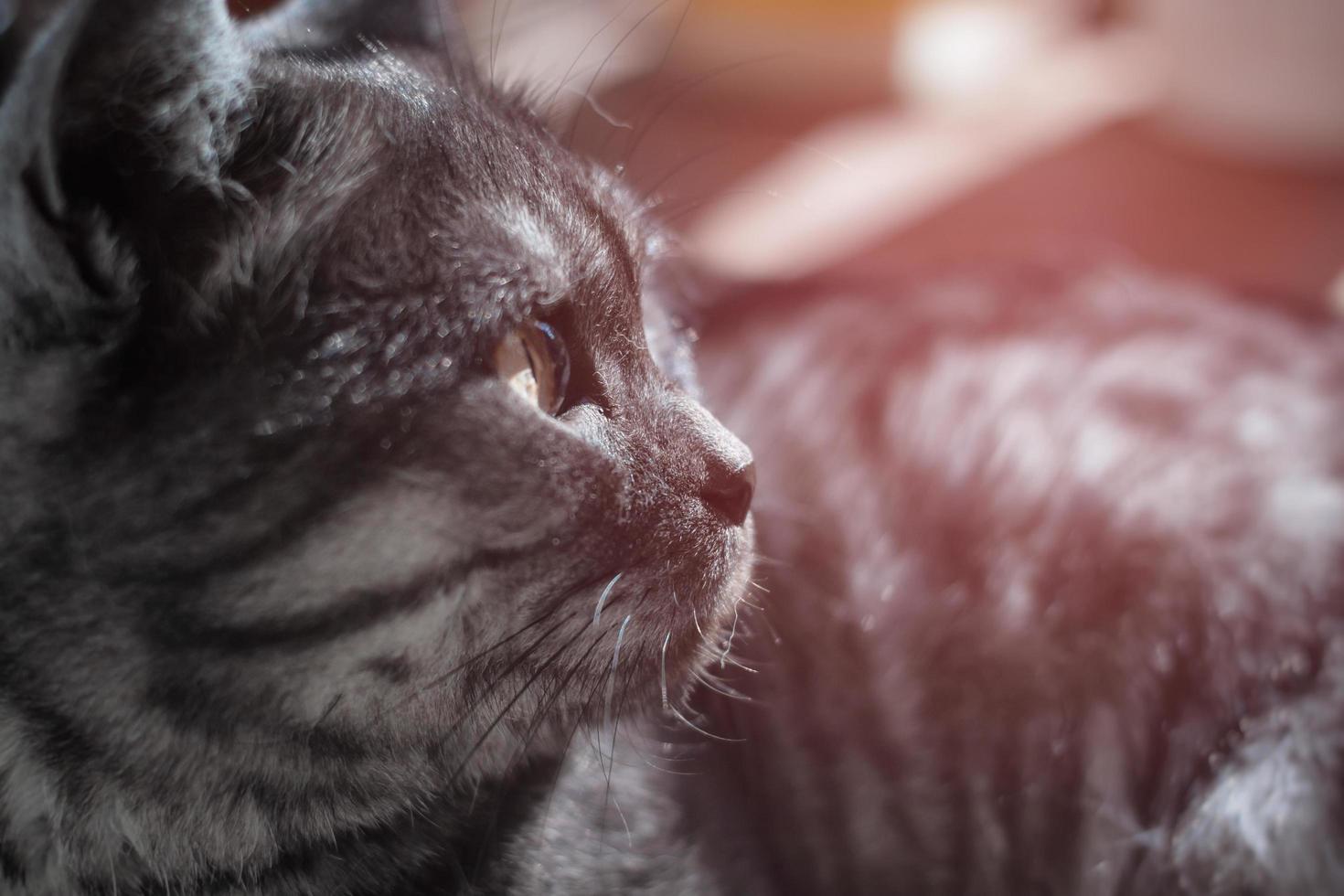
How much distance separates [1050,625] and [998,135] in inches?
62.3

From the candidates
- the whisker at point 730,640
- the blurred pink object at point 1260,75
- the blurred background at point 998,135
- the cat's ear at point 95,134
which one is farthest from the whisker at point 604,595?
the blurred pink object at point 1260,75

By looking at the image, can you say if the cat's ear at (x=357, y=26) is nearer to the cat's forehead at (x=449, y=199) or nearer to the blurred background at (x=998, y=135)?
the cat's forehead at (x=449, y=199)

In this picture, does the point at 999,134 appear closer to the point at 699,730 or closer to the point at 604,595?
the point at 699,730

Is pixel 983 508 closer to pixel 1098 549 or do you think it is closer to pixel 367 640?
pixel 1098 549

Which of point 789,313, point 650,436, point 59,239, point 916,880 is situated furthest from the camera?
point 789,313

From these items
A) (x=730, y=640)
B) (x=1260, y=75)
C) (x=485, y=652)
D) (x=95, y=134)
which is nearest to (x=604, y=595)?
(x=485, y=652)

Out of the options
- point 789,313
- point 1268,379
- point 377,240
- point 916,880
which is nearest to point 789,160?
point 789,313

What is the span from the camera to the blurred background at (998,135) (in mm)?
1771

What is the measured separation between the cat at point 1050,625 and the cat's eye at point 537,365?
23 cm

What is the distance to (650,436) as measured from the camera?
0.62m

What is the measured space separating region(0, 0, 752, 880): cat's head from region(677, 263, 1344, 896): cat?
0.78 feet

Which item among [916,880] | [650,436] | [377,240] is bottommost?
[916,880]

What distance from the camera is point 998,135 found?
87.7 inches

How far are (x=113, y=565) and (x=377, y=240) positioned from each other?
201 mm
